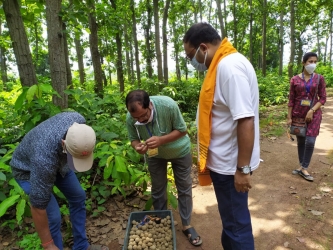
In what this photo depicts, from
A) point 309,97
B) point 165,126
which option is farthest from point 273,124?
point 165,126

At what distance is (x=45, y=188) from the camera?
1686 millimetres

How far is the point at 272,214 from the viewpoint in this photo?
2.98 meters

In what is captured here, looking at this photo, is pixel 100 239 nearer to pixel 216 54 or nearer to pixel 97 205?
A: pixel 97 205

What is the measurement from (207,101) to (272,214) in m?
2.15

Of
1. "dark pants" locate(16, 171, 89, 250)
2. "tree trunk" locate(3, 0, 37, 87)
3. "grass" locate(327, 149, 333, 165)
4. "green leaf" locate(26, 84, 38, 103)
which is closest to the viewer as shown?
"dark pants" locate(16, 171, 89, 250)

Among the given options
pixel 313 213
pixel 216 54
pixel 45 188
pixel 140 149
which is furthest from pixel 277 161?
pixel 45 188

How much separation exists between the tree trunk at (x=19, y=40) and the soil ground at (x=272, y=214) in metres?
1.87

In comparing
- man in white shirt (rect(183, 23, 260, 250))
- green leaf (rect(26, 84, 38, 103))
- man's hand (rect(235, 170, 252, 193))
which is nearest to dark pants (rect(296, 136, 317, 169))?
man in white shirt (rect(183, 23, 260, 250))

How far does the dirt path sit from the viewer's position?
2541 millimetres

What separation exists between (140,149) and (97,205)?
4.46 ft

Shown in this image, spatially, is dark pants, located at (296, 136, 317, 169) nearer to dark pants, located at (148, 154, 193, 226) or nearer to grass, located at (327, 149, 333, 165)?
grass, located at (327, 149, 333, 165)

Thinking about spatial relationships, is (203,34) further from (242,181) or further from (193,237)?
(193,237)

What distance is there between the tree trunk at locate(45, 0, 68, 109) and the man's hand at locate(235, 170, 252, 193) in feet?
7.64

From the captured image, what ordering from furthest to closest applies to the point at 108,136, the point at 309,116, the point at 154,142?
the point at 309,116
the point at 108,136
the point at 154,142
